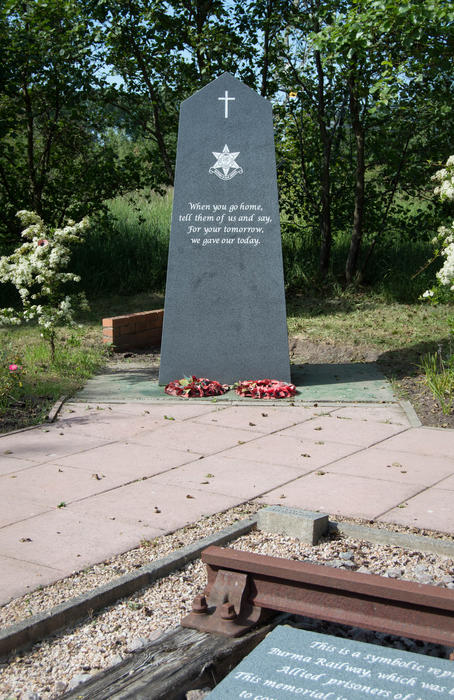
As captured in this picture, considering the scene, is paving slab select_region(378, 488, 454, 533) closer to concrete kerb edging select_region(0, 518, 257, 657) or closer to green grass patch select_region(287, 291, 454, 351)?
concrete kerb edging select_region(0, 518, 257, 657)

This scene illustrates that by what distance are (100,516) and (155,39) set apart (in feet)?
29.4

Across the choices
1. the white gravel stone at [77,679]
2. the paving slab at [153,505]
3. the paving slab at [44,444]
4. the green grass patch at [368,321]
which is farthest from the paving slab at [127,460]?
the green grass patch at [368,321]

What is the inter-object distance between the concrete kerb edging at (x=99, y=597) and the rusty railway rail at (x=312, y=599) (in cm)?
39

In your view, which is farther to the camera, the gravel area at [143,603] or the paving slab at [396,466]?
the paving slab at [396,466]

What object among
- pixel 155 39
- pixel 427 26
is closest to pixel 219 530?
pixel 427 26

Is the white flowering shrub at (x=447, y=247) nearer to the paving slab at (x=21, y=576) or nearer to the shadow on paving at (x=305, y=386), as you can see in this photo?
the shadow on paving at (x=305, y=386)

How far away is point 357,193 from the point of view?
40.1ft

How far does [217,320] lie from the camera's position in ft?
25.0

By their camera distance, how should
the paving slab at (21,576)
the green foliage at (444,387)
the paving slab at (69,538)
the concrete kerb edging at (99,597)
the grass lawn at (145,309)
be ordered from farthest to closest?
the grass lawn at (145,309) → the green foliage at (444,387) → the paving slab at (69,538) → the paving slab at (21,576) → the concrete kerb edging at (99,597)

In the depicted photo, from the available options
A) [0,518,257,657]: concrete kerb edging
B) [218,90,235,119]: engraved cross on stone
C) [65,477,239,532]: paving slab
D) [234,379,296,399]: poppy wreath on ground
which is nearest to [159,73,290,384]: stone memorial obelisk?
[218,90,235,119]: engraved cross on stone

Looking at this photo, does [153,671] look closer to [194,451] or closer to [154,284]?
[194,451]

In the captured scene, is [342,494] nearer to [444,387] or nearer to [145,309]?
[444,387]

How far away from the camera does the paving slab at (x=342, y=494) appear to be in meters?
→ 4.27

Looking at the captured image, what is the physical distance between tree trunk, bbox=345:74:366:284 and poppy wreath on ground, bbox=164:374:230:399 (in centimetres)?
544
